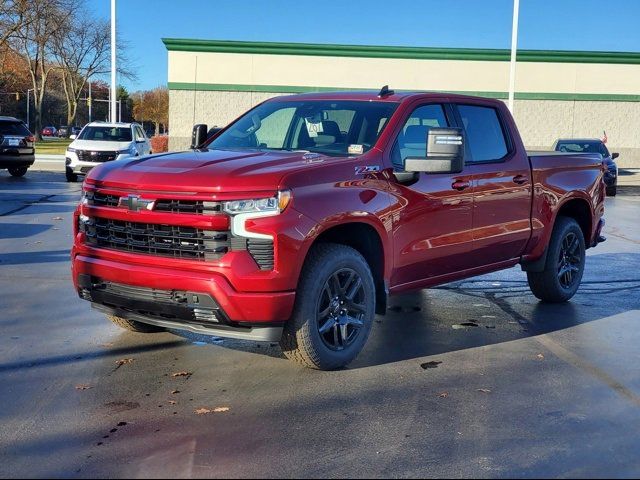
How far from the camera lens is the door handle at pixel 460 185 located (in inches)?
244

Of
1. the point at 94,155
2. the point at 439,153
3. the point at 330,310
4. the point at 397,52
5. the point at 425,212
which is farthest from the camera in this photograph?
the point at 397,52

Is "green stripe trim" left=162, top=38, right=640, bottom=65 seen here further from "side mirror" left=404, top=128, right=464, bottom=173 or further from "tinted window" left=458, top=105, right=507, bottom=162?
"side mirror" left=404, top=128, right=464, bottom=173

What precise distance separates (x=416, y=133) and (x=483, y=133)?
1060mm

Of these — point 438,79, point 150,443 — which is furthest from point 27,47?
point 150,443

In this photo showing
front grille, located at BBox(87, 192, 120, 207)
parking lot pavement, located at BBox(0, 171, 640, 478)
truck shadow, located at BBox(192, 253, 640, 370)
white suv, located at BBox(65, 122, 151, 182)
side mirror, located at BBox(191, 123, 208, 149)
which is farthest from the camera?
white suv, located at BBox(65, 122, 151, 182)

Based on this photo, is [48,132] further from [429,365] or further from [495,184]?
[429,365]

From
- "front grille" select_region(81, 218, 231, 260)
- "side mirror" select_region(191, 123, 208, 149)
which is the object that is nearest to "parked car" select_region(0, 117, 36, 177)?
"side mirror" select_region(191, 123, 208, 149)

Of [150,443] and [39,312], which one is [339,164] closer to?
[150,443]

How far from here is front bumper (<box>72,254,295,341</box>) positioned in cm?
479

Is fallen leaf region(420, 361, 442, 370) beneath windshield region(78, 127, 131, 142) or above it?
beneath

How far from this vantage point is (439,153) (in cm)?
562

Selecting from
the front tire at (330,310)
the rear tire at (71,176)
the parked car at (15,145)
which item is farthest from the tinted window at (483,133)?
Result: the parked car at (15,145)

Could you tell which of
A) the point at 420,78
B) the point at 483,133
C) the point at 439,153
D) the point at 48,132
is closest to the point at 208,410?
the point at 439,153

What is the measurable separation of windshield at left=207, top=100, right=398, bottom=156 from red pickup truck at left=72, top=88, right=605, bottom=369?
17mm
